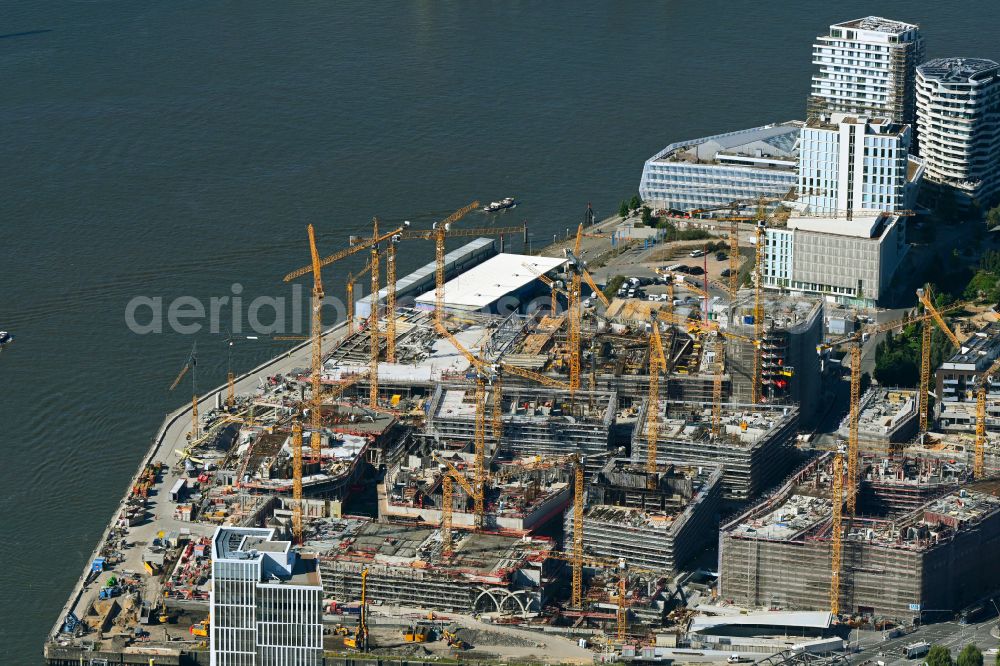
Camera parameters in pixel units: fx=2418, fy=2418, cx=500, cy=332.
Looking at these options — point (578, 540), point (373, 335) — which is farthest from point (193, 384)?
point (578, 540)

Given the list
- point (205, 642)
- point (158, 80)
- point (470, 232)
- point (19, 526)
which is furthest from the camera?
point (158, 80)

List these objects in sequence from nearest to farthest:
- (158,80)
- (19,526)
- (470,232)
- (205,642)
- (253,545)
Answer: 1. (253,545)
2. (205,642)
3. (19,526)
4. (470,232)
5. (158,80)

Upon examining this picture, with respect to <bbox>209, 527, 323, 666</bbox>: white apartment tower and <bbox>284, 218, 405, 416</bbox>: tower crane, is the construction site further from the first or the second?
<bbox>209, 527, 323, 666</bbox>: white apartment tower

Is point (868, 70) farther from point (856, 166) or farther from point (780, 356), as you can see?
point (780, 356)

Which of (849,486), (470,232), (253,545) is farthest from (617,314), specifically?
(253,545)

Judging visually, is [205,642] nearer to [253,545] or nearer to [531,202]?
[253,545]

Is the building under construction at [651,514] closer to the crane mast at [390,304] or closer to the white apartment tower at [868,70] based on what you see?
the crane mast at [390,304]
